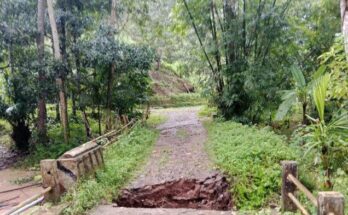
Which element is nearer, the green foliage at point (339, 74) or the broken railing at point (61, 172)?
the broken railing at point (61, 172)

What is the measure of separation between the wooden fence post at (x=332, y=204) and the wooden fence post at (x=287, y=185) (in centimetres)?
152

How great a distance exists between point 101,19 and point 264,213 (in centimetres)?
1044

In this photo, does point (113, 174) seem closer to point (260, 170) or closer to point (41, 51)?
point (260, 170)

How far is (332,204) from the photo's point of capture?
3014 mm

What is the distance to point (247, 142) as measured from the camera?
25.6ft

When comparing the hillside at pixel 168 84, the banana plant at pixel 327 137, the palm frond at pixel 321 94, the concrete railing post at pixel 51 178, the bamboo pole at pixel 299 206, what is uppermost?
the hillside at pixel 168 84

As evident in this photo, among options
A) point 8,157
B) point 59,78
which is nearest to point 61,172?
point 59,78

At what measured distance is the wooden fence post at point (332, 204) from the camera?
3000mm

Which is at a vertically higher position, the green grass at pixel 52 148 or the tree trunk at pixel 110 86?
the tree trunk at pixel 110 86

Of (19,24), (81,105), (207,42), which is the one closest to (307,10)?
(207,42)

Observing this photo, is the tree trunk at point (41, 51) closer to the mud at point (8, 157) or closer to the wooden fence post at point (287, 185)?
the mud at point (8, 157)

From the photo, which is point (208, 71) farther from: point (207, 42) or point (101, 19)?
point (101, 19)

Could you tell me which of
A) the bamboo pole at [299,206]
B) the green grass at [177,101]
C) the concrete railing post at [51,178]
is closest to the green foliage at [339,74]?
the bamboo pole at [299,206]

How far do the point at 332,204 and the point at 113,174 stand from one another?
163 inches
